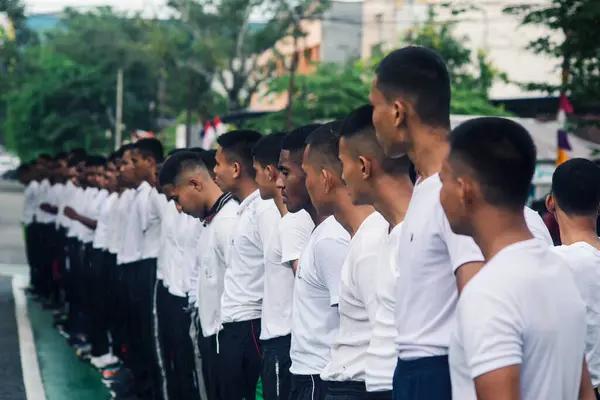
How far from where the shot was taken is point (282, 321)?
6.41 meters

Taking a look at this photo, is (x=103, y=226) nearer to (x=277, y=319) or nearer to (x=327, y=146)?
(x=277, y=319)

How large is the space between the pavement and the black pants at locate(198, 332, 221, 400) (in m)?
3.20

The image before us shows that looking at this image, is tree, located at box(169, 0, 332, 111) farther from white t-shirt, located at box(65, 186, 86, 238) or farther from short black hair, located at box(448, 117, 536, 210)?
short black hair, located at box(448, 117, 536, 210)

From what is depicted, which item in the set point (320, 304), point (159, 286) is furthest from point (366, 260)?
point (159, 286)

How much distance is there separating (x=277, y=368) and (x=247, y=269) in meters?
0.80

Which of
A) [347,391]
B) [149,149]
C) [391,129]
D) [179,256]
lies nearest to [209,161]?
→ [179,256]

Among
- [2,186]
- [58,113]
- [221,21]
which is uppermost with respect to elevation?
[221,21]

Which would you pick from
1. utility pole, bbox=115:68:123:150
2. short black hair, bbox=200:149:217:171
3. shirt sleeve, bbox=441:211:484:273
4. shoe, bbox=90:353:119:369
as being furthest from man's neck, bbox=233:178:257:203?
utility pole, bbox=115:68:123:150

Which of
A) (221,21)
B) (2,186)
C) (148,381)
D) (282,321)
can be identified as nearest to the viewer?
(282,321)

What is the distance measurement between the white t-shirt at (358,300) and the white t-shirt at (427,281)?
22.0 inches

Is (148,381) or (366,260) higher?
(366,260)

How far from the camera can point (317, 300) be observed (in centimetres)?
543

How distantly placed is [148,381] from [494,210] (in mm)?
7976

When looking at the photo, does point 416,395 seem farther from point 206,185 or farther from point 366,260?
point 206,185
